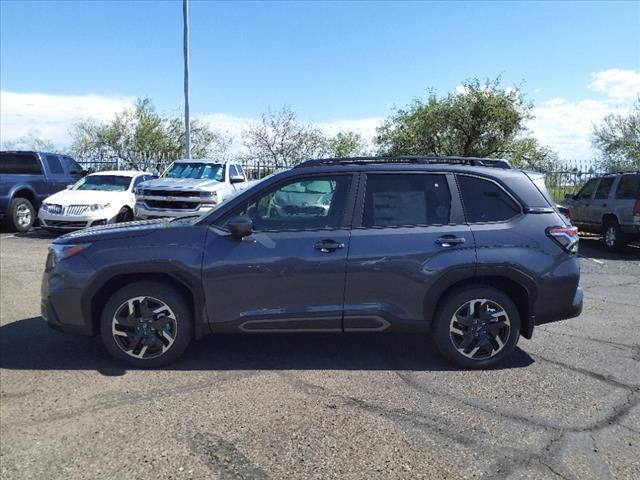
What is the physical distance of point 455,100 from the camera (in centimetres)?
2281

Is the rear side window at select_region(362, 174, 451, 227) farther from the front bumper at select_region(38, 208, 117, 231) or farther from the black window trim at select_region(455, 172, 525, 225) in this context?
the front bumper at select_region(38, 208, 117, 231)

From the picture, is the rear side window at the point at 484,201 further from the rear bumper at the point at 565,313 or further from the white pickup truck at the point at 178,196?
the white pickup truck at the point at 178,196

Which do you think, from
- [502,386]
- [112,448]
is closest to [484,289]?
[502,386]

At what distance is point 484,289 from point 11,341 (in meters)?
4.48

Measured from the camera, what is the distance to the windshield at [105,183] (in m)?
14.4

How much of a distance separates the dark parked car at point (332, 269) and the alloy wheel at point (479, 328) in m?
0.01

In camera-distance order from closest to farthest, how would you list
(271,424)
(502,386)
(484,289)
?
(271,424) < (502,386) < (484,289)

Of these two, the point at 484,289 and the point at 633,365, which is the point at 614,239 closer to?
the point at 633,365

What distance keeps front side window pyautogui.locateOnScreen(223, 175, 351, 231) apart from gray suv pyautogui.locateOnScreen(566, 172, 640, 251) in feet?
31.5

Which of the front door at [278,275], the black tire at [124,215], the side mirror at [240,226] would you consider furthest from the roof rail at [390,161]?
the black tire at [124,215]

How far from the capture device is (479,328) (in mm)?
4742

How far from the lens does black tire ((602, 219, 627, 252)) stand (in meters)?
12.4

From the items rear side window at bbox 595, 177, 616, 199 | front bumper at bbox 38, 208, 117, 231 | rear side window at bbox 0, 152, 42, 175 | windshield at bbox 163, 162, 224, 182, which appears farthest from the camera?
rear side window at bbox 0, 152, 42, 175

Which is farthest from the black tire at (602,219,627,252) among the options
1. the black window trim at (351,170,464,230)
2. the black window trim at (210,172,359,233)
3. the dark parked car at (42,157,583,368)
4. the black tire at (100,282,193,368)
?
the black tire at (100,282,193,368)
